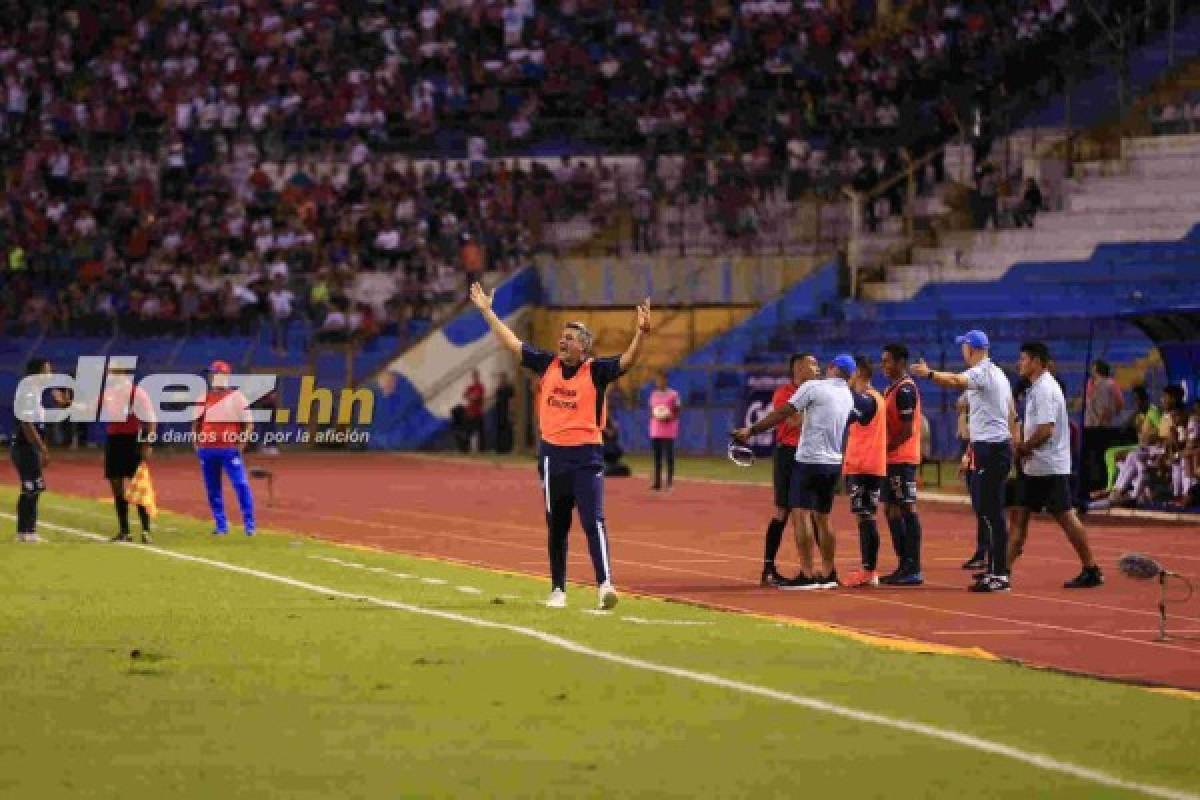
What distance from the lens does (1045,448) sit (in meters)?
21.5

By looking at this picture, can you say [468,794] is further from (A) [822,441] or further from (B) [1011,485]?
(B) [1011,485]

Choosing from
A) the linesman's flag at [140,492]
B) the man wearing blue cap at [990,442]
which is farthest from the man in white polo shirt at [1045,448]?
the linesman's flag at [140,492]

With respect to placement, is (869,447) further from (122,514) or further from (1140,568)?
(122,514)

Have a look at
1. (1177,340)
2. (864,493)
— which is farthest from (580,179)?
(864,493)

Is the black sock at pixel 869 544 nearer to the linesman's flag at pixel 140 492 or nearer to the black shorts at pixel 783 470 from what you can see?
the black shorts at pixel 783 470

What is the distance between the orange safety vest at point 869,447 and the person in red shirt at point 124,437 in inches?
324

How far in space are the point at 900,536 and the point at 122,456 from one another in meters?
8.99

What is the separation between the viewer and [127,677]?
14.4m

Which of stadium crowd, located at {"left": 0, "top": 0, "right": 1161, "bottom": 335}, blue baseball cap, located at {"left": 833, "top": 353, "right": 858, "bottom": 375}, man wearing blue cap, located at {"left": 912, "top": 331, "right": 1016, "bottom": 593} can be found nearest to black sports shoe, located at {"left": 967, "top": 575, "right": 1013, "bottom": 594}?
man wearing blue cap, located at {"left": 912, "top": 331, "right": 1016, "bottom": 593}

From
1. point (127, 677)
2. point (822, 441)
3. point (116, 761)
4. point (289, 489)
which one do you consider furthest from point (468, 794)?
point (289, 489)

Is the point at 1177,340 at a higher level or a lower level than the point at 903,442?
higher

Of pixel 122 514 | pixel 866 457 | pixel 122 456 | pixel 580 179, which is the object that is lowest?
pixel 122 514

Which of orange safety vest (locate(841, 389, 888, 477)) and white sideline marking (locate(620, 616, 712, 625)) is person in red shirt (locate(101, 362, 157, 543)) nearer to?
orange safety vest (locate(841, 389, 888, 477))

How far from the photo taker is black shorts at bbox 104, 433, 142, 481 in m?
27.2
